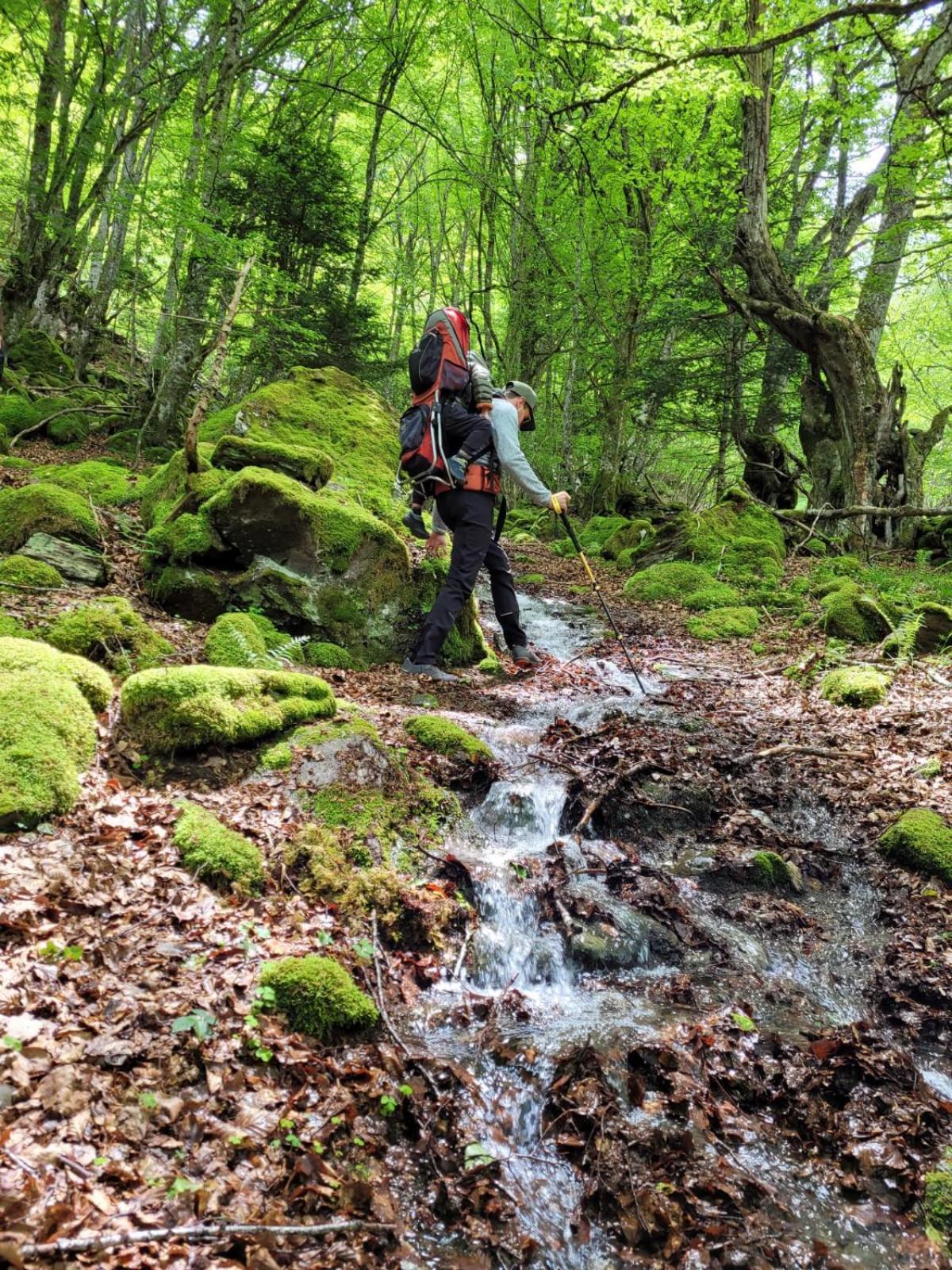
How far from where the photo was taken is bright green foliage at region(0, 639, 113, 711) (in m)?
4.05

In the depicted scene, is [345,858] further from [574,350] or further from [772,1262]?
[574,350]

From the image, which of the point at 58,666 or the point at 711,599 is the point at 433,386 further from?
the point at 711,599

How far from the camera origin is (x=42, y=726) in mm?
3666

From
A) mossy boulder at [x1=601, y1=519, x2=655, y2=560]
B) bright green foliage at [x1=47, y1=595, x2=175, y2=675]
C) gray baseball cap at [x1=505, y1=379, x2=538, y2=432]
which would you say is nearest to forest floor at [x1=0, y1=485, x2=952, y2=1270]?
bright green foliage at [x1=47, y1=595, x2=175, y2=675]

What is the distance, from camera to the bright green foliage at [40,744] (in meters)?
3.30

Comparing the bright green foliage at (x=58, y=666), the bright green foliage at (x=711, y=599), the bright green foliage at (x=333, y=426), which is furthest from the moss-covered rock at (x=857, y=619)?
the bright green foliage at (x=58, y=666)

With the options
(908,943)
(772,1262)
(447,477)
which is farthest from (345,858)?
(447,477)

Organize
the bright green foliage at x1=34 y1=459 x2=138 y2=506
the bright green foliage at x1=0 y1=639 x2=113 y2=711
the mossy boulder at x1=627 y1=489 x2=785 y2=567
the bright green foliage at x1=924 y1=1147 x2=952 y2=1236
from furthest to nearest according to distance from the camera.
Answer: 1. the mossy boulder at x1=627 y1=489 x2=785 y2=567
2. the bright green foliage at x1=34 y1=459 x2=138 y2=506
3. the bright green foliage at x1=0 y1=639 x2=113 y2=711
4. the bright green foliage at x1=924 y1=1147 x2=952 y2=1236

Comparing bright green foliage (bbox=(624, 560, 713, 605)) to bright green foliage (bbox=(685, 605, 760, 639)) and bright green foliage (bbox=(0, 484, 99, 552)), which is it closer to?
bright green foliage (bbox=(685, 605, 760, 639))

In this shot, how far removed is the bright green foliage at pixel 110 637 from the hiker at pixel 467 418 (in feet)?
9.55

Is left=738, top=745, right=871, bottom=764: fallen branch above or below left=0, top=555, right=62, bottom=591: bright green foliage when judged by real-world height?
below

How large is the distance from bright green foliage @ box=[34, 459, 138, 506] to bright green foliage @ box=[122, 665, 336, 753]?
14.6 feet

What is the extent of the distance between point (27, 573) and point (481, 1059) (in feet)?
18.0

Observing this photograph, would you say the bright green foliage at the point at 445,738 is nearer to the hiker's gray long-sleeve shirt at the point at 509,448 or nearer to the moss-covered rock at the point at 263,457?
the hiker's gray long-sleeve shirt at the point at 509,448
